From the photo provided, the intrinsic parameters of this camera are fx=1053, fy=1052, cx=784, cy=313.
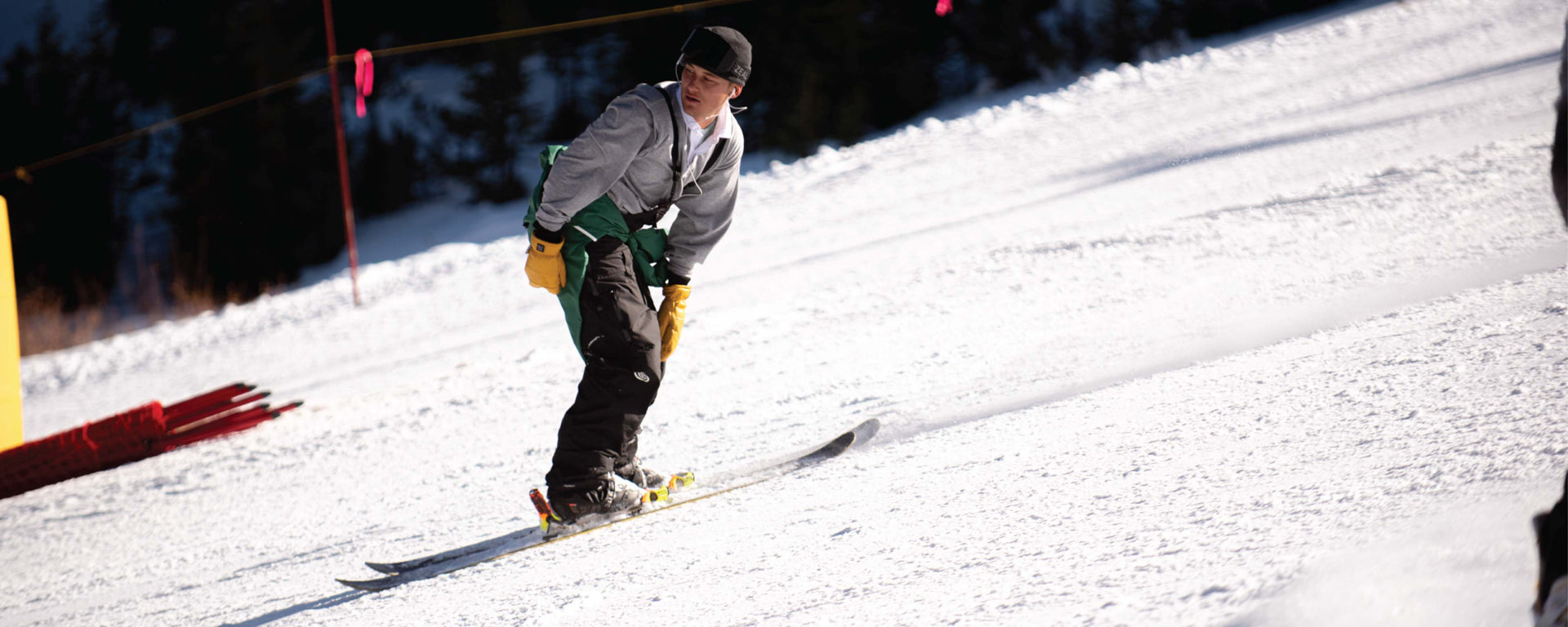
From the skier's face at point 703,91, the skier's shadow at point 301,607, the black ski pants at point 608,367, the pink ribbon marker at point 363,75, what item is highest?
the pink ribbon marker at point 363,75

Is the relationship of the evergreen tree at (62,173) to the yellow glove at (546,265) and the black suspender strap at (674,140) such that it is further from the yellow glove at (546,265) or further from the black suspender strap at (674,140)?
the black suspender strap at (674,140)

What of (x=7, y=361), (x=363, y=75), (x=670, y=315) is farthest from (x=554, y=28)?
(x=670, y=315)

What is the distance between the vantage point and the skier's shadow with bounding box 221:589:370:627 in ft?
9.41

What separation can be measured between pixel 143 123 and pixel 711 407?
15.5 metres

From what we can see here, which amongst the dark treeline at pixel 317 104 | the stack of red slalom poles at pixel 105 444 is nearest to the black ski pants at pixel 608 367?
the stack of red slalom poles at pixel 105 444

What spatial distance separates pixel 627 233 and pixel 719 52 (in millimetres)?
598

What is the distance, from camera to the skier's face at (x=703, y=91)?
2.75m

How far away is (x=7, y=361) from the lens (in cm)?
523

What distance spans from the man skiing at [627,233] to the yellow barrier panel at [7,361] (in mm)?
3839

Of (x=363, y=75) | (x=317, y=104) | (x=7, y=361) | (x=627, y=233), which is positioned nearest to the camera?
(x=627, y=233)

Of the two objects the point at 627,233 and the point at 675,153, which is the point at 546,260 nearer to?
the point at 627,233

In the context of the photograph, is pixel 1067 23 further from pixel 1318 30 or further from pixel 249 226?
pixel 249 226

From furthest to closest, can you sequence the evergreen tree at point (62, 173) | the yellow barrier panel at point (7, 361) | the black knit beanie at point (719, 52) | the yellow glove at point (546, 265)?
the evergreen tree at point (62, 173), the yellow barrier panel at point (7, 361), the yellow glove at point (546, 265), the black knit beanie at point (719, 52)

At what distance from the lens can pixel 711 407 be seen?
418 centimetres
